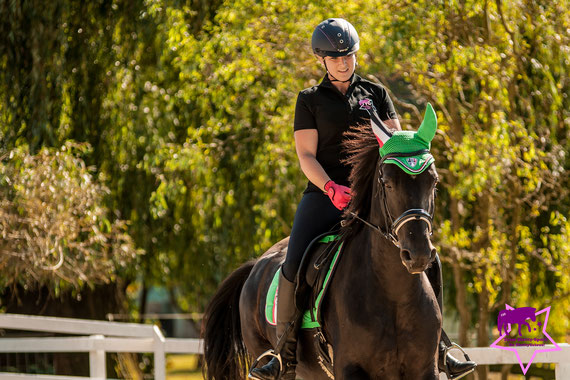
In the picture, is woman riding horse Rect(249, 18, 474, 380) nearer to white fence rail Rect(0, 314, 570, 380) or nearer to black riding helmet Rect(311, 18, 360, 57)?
black riding helmet Rect(311, 18, 360, 57)

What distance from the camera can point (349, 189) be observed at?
5.18m

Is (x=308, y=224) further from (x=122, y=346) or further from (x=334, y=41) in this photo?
(x=122, y=346)

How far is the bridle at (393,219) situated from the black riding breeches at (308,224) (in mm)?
634

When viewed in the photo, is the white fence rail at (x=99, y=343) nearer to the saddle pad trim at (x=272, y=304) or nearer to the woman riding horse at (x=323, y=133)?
the saddle pad trim at (x=272, y=304)

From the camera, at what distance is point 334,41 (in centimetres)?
534

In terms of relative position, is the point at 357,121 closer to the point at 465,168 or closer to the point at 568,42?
the point at 465,168

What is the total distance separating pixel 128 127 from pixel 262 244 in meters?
2.86

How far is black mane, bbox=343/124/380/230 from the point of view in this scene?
16.0ft

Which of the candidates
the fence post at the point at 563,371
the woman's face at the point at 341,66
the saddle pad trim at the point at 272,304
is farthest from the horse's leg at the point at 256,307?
the fence post at the point at 563,371

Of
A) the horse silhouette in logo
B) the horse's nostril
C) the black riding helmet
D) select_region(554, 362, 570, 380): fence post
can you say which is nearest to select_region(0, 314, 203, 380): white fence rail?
the horse silhouette in logo

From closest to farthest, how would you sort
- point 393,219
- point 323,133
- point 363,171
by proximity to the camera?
point 393,219, point 363,171, point 323,133

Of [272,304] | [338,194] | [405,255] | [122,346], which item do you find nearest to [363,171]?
[338,194]

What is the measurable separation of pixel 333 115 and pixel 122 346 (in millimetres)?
4854

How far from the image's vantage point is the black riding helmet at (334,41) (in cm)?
534
